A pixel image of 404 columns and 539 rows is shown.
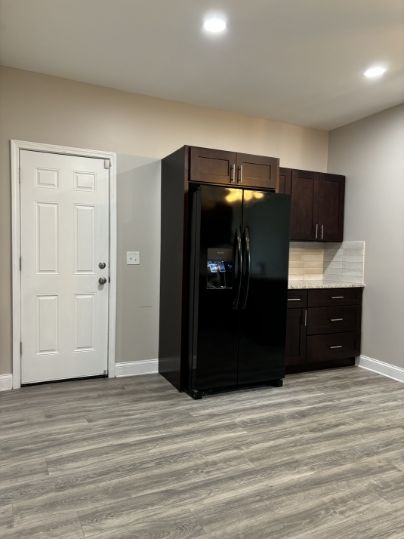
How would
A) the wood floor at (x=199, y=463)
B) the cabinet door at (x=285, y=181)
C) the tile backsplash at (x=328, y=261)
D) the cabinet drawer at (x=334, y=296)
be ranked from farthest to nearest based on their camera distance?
1. the tile backsplash at (x=328, y=261)
2. the cabinet door at (x=285, y=181)
3. the cabinet drawer at (x=334, y=296)
4. the wood floor at (x=199, y=463)

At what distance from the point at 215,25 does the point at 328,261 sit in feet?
10.1

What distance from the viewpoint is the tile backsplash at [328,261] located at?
4434 mm

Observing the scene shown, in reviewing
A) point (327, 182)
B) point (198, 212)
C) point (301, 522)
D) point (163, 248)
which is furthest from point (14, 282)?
point (327, 182)

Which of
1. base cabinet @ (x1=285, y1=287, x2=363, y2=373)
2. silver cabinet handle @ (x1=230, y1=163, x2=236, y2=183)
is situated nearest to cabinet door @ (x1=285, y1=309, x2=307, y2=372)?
base cabinet @ (x1=285, y1=287, x2=363, y2=373)

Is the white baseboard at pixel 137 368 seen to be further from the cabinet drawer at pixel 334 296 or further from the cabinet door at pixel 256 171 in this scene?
the cabinet door at pixel 256 171

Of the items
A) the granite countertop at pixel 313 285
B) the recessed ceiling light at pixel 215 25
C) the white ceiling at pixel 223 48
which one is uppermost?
the white ceiling at pixel 223 48

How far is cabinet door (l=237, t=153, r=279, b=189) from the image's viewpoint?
3564mm

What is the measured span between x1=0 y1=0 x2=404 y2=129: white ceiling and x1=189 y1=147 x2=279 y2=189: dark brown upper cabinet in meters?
0.65

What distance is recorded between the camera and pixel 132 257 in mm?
3850

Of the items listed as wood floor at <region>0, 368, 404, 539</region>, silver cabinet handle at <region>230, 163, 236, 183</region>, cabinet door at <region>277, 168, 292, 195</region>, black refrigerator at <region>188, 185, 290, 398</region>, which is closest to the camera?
wood floor at <region>0, 368, 404, 539</region>

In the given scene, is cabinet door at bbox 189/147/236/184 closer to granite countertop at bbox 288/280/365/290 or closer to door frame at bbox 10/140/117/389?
door frame at bbox 10/140/117/389

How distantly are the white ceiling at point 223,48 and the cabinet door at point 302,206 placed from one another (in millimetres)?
762

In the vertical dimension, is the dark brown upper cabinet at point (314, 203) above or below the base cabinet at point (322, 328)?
above

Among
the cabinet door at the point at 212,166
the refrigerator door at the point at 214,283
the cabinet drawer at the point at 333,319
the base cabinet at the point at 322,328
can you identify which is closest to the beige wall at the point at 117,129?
the cabinet door at the point at 212,166
